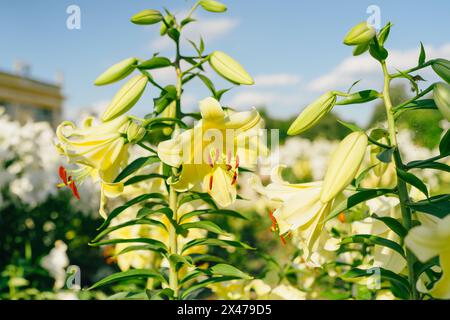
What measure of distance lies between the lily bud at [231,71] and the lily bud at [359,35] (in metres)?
0.26

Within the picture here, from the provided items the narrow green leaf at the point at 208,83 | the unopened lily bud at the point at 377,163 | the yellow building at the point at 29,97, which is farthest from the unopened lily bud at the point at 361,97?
the yellow building at the point at 29,97

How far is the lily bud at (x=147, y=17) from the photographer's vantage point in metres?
1.09

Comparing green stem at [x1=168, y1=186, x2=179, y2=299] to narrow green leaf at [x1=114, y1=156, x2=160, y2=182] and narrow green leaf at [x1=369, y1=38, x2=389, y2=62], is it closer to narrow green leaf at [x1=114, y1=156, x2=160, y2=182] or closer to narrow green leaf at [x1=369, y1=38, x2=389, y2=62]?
narrow green leaf at [x1=114, y1=156, x2=160, y2=182]

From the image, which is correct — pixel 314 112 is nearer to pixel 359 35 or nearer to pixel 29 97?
pixel 359 35

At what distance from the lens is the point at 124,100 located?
1067mm

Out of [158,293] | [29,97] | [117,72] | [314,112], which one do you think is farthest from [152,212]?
[29,97]

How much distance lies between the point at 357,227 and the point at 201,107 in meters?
0.45

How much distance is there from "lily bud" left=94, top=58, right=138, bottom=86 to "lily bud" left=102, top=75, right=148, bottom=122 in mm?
26

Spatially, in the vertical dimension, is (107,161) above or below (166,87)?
below

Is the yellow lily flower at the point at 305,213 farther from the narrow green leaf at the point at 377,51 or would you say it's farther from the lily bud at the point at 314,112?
the narrow green leaf at the point at 377,51

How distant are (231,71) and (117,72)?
0.24 meters

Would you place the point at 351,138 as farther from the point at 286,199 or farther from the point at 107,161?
the point at 107,161

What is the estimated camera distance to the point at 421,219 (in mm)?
886
